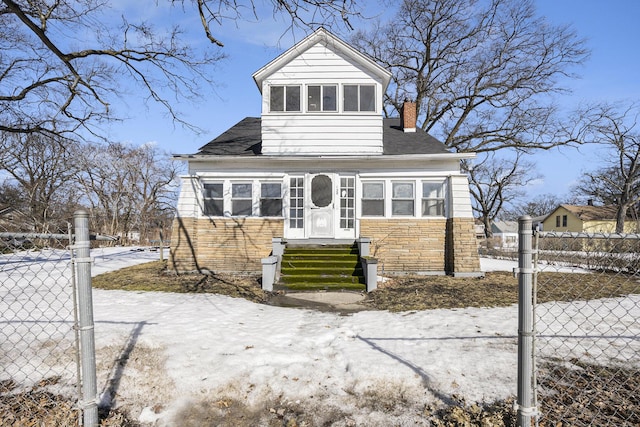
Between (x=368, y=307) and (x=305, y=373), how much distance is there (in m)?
3.56

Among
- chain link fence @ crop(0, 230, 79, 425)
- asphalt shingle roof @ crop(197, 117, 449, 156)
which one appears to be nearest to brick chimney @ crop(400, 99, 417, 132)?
asphalt shingle roof @ crop(197, 117, 449, 156)

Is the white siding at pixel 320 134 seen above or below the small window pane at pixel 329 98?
below

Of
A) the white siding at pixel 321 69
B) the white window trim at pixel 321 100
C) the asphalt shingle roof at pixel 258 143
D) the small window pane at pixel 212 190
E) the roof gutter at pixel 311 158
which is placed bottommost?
the small window pane at pixel 212 190

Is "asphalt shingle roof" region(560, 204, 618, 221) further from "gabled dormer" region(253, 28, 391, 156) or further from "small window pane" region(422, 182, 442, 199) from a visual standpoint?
"gabled dormer" region(253, 28, 391, 156)

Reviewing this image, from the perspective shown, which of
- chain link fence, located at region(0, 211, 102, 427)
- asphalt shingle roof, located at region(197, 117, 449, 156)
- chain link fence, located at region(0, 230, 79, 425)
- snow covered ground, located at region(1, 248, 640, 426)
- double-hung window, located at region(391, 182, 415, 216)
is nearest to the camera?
chain link fence, located at region(0, 211, 102, 427)

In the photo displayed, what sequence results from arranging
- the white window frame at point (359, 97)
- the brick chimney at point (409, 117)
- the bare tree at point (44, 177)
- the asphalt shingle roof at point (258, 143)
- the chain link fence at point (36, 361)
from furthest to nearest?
the bare tree at point (44, 177), the brick chimney at point (409, 117), the asphalt shingle roof at point (258, 143), the white window frame at point (359, 97), the chain link fence at point (36, 361)

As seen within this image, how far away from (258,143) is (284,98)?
2.06 m

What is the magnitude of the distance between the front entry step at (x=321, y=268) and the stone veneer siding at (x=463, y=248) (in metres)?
2.99

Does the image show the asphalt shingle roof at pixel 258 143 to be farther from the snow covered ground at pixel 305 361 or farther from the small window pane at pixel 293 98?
the snow covered ground at pixel 305 361

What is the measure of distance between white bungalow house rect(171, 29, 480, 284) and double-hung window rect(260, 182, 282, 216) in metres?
0.03

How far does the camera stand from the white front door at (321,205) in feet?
36.9

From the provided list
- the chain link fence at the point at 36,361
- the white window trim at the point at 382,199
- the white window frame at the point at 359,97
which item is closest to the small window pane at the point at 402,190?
the white window trim at the point at 382,199

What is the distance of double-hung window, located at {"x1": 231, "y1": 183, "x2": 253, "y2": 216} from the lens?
11227mm

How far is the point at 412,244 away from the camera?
10.9 metres
